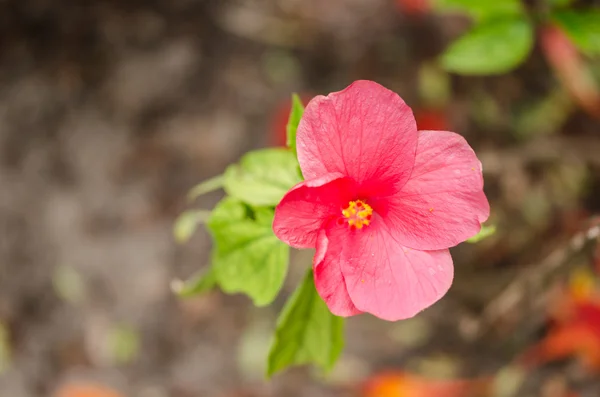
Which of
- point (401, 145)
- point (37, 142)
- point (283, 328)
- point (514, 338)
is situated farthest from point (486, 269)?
point (37, 142)

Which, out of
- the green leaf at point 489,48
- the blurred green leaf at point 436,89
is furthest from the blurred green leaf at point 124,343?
the green leaf at point 489,48

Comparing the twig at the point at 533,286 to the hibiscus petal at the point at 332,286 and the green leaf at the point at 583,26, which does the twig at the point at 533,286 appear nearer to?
the green leaf at the point at 583,26

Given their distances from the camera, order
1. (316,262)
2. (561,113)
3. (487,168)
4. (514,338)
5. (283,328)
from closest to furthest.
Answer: (316,262) < (283,328) < (487,168) < (514,338) < (561,113)

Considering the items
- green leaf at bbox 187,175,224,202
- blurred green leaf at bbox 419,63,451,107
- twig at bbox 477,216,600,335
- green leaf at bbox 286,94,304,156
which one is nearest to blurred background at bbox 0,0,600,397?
blurred green leaf at bbox 419,63,451,107

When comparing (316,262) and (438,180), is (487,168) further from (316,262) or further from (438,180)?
(316,262)

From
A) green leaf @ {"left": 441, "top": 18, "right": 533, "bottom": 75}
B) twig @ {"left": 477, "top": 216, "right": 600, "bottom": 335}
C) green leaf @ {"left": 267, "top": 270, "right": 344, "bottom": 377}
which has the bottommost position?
twig @ {"left": 477, "top": 216, "right": 600, "bottom": 335}

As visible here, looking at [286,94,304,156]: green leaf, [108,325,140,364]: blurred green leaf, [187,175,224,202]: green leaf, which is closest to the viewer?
[286,94,304,156]: green leaf

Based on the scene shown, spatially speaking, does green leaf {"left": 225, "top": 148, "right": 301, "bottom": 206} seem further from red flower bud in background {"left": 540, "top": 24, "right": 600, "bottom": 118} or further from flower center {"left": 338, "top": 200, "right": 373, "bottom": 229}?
red flower bud in background {"left": 540, "top": 24, "right": 600, "bottom": 118}
